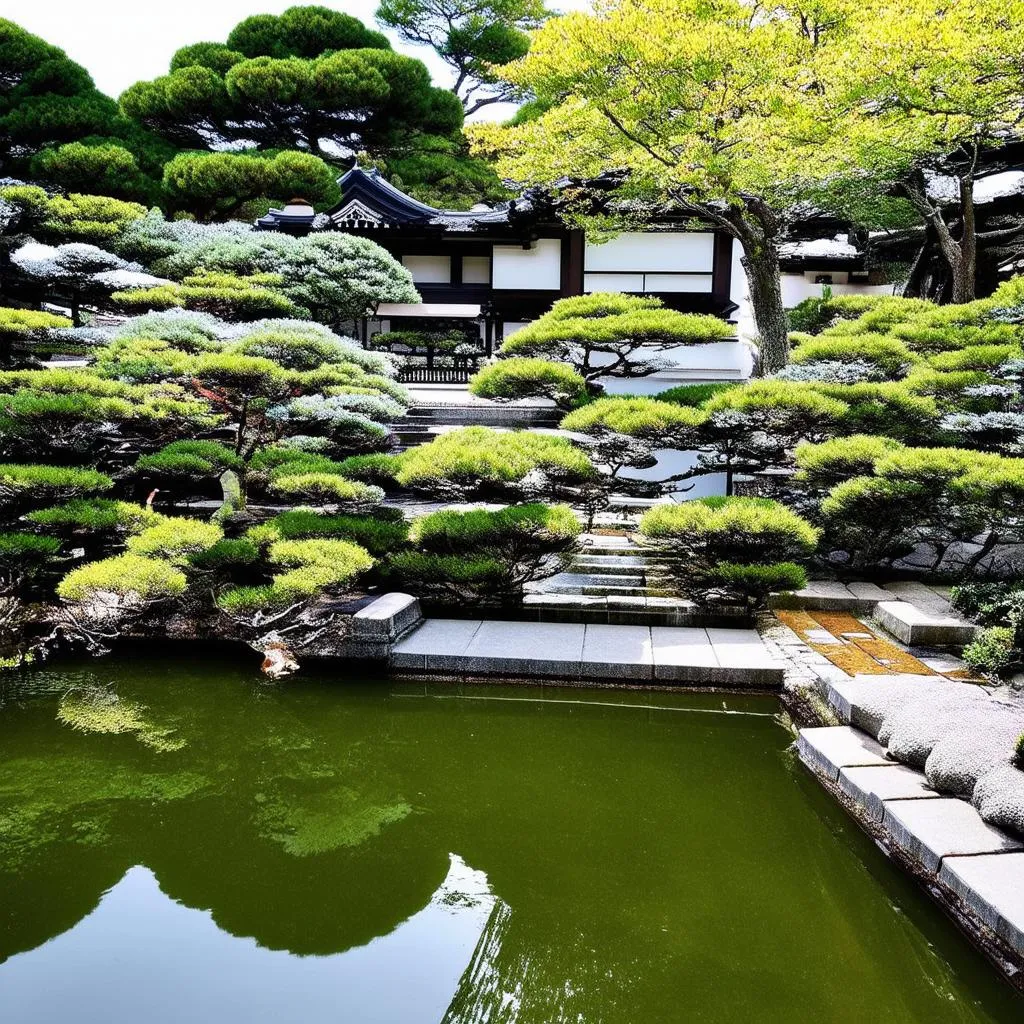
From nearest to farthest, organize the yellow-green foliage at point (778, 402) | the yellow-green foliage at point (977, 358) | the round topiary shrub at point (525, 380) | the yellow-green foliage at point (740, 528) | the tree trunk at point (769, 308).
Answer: the yellow-green foliage at point (740, 528)
the yellow-green foliage at point (778, 402)
the yellow-green foliage at point (977, 358)
the round topiary shrub at point (525, 380)
the tree trunk at point (769, 308)

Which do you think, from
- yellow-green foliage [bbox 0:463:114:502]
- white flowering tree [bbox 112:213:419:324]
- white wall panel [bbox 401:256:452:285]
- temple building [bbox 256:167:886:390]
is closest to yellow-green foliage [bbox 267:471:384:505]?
yellow-green foliage [bbox 0:463:114:502]

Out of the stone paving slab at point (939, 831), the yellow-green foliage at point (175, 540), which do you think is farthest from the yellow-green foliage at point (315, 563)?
the stone paving slab at point (939, 831)

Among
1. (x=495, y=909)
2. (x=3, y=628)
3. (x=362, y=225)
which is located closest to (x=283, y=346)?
(x=3, y=628)

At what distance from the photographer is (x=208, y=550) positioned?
251 inches

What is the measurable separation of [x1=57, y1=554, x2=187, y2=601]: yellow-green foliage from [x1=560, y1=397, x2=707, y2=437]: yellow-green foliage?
3.67m

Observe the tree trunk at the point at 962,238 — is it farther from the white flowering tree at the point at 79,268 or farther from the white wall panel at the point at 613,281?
the white flowering tree at the point at 79,268

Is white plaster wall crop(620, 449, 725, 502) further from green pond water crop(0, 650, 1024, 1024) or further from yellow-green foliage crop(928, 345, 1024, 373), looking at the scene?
green pond water crop(0, 650, 1024, 1024)

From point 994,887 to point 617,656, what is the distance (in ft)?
9.59

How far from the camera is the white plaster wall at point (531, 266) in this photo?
18.6m

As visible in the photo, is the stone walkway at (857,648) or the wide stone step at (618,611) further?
the wide stone step at (618,611)

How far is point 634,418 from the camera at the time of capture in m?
7.11

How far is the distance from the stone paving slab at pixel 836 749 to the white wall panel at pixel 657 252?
15.3m

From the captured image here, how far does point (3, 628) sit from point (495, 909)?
4.60 m

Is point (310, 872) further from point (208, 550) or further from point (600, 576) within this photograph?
point (600, 576)
